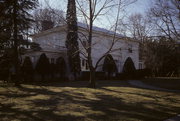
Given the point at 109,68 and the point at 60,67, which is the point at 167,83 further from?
the point at 60,67

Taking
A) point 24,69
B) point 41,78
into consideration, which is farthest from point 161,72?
point 24,69

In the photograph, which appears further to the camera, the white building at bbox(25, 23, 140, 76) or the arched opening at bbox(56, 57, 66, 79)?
the arched opening at bbox(56, 57, 66, 79)

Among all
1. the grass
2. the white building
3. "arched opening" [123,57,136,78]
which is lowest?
the grass

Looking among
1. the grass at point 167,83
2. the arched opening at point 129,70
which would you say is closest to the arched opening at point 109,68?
the arched opening at point 129,70

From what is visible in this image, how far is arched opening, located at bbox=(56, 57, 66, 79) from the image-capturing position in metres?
22.6

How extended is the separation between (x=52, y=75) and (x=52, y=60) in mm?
2711

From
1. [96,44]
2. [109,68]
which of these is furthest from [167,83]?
[96,44]

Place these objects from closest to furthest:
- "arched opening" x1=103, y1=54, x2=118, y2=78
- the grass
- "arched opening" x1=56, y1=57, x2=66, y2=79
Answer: the grass → "arched opening" x1=56, y1=57, x2=66, y2=79 → "arched opening" x1=103, y1=54, x2=118, y2=78

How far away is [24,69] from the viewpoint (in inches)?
779

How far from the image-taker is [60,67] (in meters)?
22.8

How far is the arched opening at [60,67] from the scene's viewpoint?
22.6 meters

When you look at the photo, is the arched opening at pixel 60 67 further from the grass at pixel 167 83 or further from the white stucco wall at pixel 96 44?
the grass at pixel 167 83

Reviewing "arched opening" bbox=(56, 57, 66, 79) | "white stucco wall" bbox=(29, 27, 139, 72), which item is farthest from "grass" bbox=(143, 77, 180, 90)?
"arched opening" bbox=(56, 57, 66, 79)

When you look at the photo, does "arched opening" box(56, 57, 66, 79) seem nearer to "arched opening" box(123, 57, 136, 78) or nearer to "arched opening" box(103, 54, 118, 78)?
"arched opening" box(103, 54, 118, 78)
